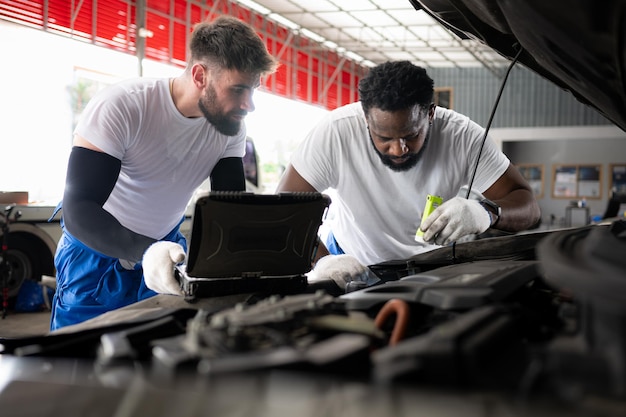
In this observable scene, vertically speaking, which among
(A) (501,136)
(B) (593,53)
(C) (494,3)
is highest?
(A) (501,136)

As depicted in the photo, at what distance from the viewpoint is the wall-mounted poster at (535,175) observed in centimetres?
1509

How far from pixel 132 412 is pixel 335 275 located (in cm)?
96

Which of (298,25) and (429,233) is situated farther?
(298,25)

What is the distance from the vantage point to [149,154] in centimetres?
199

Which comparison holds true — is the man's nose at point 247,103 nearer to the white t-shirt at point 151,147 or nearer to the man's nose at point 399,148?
the white t-shirt at point 151,147

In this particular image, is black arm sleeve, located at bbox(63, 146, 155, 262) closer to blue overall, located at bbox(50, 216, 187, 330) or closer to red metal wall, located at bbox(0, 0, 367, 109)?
blue overall, located at bbox(50, 216, 187, 330)

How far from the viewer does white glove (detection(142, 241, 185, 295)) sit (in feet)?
4.57

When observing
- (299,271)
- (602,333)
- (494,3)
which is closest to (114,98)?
(299,271)

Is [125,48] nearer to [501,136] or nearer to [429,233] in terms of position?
[429,233]

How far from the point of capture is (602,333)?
52 cm

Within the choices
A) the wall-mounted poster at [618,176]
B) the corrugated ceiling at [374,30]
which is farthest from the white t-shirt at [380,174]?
the wall-mounted poster at [618,176]

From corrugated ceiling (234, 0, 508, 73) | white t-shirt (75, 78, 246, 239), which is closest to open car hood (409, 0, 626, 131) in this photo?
white t-shirt (75, 78, 246, 239)

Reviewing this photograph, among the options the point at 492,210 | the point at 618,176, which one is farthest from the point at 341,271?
the point at 618,176

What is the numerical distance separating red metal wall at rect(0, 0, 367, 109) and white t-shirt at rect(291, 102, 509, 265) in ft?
10.3
